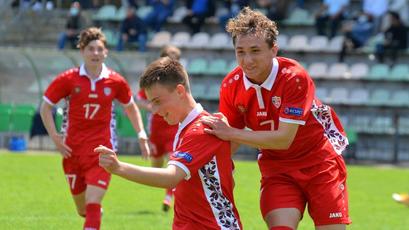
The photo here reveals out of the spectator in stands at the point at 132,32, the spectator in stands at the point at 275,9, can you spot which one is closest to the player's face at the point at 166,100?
the spectator in stands at the point at 275,9

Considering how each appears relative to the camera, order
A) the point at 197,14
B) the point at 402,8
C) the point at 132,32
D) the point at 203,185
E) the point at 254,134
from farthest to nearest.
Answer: the point at 197,14 < the point at 132,32 < the point at 402,8 < the point at 254,134 < the point at 203,185

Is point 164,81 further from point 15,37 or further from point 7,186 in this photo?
point 15,37

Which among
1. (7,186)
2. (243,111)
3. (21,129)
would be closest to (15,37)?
(21,129)

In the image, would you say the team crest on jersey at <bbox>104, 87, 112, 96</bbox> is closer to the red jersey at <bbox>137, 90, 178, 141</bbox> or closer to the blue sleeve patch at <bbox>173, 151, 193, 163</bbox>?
the red jersey at <bbox>137, 90, 178, 141</bbox>

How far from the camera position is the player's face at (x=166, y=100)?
5707 millimetres

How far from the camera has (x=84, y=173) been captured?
402 inches

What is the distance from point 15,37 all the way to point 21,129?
8305 mm

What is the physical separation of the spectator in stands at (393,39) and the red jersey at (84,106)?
17318mm

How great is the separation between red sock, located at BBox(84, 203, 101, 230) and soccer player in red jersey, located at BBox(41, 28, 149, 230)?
50 cm

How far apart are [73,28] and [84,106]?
21.0 metres

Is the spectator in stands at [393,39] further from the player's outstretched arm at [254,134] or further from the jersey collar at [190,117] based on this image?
the jersey collar at [190,117]

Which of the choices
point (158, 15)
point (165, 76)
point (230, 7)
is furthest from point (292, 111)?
point (158, 15)

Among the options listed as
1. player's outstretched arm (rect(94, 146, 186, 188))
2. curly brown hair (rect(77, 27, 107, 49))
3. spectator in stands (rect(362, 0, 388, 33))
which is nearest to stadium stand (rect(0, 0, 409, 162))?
spectator in stands (rect(362, 0, 388, 33))

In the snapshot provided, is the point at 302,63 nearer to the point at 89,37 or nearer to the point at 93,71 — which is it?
the point at 93,71
